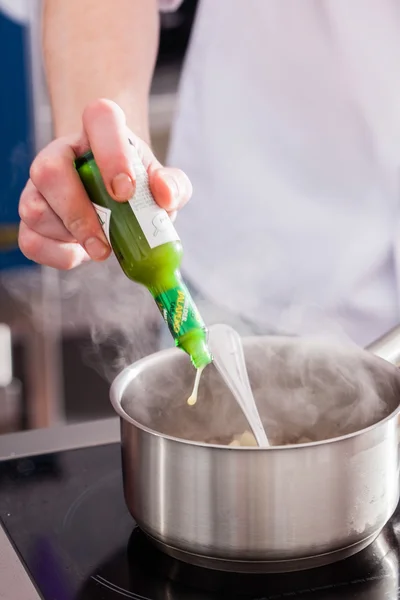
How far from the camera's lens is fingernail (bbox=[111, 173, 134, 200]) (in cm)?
79

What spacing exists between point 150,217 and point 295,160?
0.60 m

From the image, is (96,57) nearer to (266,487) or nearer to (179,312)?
(179,312)

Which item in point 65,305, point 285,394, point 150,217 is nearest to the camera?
point 150,217

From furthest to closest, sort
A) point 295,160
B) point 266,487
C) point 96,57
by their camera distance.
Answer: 1. point 295,160
2. point 96,57
3. point 266,487

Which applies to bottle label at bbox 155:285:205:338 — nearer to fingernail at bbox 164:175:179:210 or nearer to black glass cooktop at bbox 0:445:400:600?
fingernail at bbox 164:175:179:210

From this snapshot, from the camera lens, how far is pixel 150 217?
805mm

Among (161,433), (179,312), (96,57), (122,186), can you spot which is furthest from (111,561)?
(96,57)

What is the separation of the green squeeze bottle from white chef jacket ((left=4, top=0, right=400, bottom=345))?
0.54m

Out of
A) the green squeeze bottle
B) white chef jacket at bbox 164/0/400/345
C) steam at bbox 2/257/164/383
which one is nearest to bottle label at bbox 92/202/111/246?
the green squeeze bottle

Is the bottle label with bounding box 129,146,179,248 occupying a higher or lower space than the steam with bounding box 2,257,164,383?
higher

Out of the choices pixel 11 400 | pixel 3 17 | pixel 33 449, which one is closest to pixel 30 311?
pixel 11 400

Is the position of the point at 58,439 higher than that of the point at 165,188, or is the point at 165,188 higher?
the point at 165,188

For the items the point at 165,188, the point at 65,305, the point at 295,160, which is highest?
the point at 165,188

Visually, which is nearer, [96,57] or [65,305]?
[96,57]
